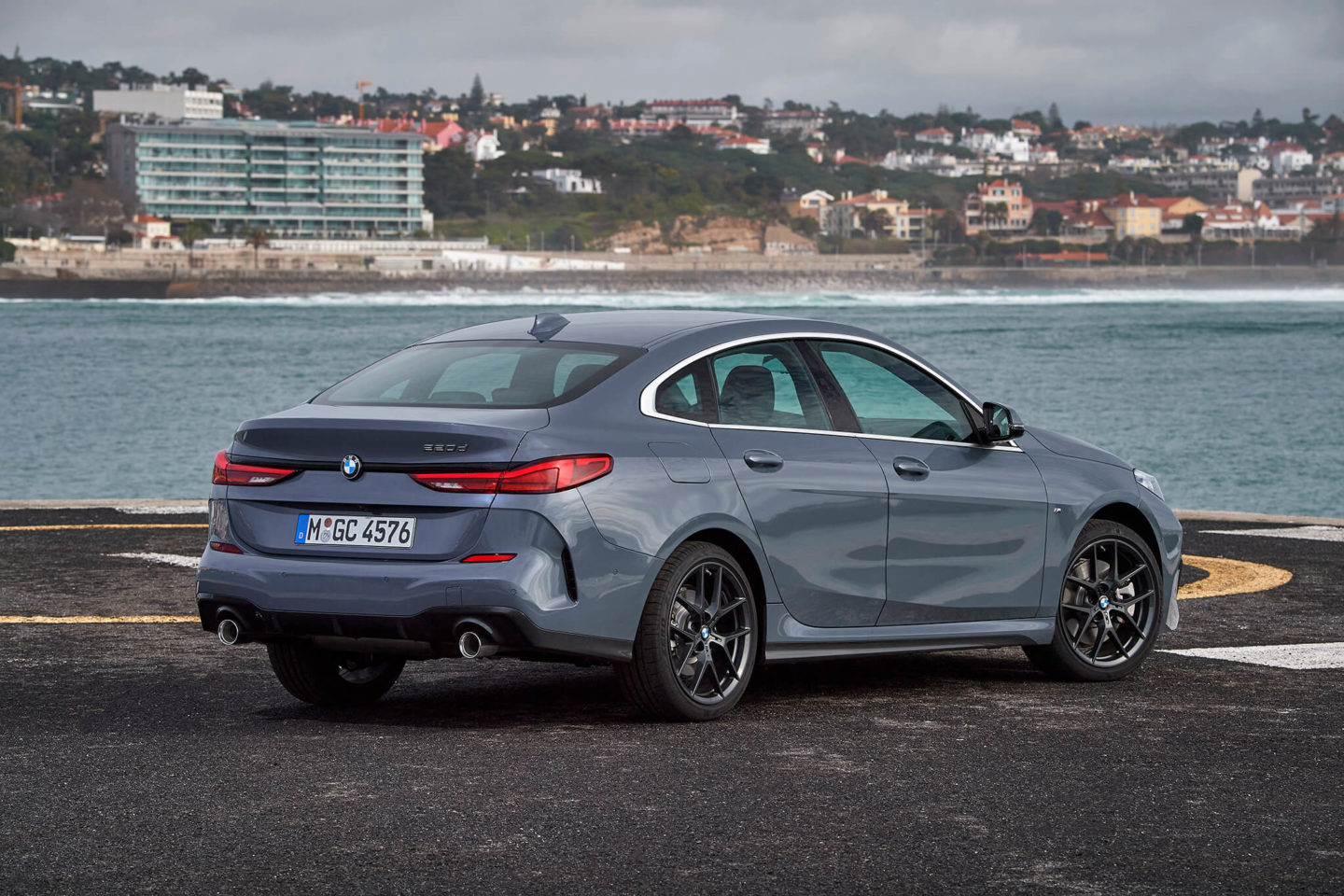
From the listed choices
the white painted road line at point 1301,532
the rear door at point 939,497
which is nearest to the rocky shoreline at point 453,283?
the white painted road line at point 1301,532

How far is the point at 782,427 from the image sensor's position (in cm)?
686

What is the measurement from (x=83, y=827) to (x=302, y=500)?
146 cm

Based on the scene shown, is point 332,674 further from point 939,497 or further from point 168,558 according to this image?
point 168,558

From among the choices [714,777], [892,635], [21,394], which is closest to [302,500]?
[714,777]

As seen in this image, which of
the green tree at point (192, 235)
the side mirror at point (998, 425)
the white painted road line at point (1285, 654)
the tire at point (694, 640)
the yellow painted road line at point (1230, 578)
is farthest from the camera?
the green tree at point (192, 235)

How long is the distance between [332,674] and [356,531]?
1.13 m

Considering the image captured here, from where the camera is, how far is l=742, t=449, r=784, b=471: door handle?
6609 mm

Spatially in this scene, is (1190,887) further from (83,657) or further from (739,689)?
(83,657)

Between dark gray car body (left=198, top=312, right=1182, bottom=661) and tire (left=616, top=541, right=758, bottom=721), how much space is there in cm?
7

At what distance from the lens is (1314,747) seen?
20.8 feet

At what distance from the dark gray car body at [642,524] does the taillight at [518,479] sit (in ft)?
0.12

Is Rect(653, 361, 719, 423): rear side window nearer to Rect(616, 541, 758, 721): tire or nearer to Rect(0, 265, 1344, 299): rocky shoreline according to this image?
Rect(616, 541, 758, 721): tire

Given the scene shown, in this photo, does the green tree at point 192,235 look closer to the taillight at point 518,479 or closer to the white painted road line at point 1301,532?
the white painted road line at point 1301,532

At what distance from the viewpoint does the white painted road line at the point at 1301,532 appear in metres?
13.9
